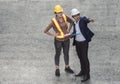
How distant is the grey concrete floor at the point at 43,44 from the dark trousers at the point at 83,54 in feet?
1.14

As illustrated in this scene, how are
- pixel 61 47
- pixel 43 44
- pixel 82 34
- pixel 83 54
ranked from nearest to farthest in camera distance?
1. pixel 82 34
2. pixel 83 54
3. pixel 61 47
4. pixel 43 44

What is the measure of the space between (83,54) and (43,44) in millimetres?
2321

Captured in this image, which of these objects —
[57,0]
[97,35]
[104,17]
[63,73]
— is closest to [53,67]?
[63,73]

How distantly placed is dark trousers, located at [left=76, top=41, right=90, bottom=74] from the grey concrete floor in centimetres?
35

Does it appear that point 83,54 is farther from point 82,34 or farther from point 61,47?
point 61,47

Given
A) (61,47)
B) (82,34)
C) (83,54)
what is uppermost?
(82,34)

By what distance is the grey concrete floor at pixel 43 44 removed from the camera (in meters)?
10.9

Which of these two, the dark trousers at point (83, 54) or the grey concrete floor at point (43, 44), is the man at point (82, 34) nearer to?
the dark trousers at point (83, 54)

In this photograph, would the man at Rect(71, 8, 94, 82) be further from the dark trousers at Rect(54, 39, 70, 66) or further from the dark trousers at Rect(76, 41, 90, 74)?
the dark trousers at Rect(54, 39, 70, 66)

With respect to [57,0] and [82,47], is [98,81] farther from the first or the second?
[57,0]

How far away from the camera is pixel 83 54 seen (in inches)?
404

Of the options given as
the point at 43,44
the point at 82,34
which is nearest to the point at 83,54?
the point at 82,34

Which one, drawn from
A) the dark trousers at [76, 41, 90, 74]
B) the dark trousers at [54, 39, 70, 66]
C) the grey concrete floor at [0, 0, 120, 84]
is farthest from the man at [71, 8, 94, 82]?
the grey concrete floor at [0, 0, 120, 84]

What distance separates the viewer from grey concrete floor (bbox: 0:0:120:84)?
35.7ft
